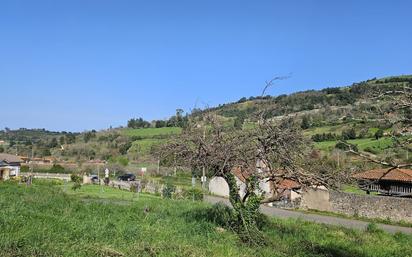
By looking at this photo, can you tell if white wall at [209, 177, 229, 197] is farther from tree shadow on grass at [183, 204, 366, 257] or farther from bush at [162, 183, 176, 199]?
tree shadow on grass at [183, 204, 366, 257]

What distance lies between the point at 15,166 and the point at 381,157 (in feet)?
250

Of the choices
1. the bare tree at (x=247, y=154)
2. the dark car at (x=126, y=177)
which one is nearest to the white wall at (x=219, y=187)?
the dark car at (x=126, y=177)

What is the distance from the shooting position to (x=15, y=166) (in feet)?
241

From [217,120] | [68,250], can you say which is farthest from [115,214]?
[68,250]

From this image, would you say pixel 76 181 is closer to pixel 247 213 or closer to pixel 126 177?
pixel 126 177

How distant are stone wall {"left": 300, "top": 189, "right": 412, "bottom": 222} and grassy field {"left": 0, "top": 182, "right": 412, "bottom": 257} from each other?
1120cm

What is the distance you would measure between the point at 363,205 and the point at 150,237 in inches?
1058

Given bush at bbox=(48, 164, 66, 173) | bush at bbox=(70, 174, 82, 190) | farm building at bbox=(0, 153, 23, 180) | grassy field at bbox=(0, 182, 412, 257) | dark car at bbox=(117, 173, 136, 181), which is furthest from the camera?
bush at bbox=(48, 164, 66, 173)

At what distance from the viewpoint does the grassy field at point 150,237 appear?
34.5 ft

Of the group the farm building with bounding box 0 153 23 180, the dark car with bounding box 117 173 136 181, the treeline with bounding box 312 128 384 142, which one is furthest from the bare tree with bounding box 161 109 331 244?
the dark car with bounding box 117 173 136 181

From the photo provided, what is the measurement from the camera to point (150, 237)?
13680 mm

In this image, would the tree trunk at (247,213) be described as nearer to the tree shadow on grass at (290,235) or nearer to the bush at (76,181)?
the tree shadow on grass at (290,235)

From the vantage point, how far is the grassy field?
1051 centimetres

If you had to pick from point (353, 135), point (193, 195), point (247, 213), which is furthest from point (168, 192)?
point (247, 213)
